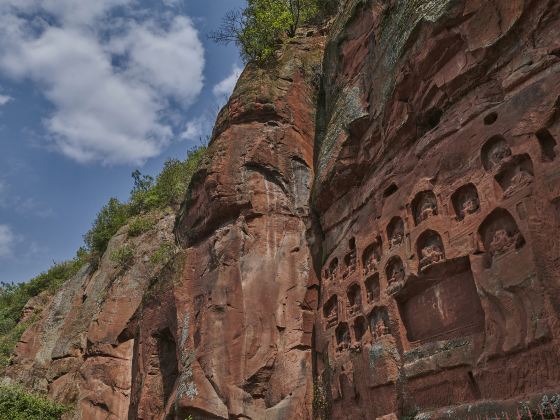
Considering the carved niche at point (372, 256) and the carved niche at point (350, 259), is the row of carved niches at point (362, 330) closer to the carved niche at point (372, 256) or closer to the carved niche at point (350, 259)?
the carved niche at point (372, 256)

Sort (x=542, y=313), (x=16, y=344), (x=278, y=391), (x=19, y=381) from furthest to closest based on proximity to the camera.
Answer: (x=16, y=344) < (x=19, y=381) < (x=278, y=391) < (x=542, y=313)

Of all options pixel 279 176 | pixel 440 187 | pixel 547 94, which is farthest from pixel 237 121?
pixel 547 94

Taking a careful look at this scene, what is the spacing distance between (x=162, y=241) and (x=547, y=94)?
57.3 ft

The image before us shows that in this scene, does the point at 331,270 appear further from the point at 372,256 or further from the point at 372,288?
the point at 372,288

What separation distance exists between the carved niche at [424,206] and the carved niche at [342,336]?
3.11 meters

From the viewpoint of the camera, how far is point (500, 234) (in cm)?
831

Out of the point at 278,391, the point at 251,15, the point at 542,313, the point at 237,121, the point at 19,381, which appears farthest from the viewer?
the point at 19,381

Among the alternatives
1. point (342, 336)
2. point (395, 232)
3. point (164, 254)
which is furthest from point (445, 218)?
point (164, 254)

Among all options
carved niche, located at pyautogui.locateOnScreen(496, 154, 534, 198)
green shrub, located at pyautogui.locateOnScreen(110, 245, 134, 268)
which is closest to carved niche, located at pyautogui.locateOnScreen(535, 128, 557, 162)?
carved niche, located at pyautogui.locateOnScreen(496, 154, 534, 198)

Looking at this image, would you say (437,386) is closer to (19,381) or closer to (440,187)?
(440,187)

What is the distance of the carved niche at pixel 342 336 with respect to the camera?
11789 mm

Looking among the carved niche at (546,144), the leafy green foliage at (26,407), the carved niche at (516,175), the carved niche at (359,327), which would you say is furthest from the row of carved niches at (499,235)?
the leafy green foliage at (26,407)

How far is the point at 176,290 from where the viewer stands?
1563 cm

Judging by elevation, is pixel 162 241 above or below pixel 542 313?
above
